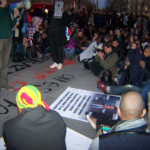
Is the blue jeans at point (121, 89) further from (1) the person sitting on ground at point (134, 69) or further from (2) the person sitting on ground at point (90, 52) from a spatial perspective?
(2) the person sitting on ground at point (90, 52)

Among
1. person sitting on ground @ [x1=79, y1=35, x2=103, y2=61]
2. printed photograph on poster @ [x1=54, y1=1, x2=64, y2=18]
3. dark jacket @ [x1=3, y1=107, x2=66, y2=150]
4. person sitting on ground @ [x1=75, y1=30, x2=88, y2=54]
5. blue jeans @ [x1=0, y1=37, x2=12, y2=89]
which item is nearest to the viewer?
dark jacket @ [x1=3, y1=107, x2=66, y2=150]

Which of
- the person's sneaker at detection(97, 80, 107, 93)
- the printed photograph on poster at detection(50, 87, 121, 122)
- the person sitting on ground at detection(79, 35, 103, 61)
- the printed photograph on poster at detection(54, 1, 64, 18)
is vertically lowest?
the printed photograph on poster at detection(50, 87, 121, 122)

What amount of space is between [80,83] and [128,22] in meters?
6.10

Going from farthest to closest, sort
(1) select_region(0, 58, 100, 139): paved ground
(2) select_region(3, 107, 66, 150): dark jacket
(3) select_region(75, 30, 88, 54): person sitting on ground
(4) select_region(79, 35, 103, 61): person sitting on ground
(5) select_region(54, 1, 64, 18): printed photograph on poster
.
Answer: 1. (3) select_region(75, 30, 88, 54): person sitting on ground
2. (4) select_region(79, 35, 103, 61): person sitting on ground
3. (5) select_region(54, 1, 64, 18): printed photograph on poster
4. (1) select_region(0, 58, 100, 139): paved ground
5. (2) select_region(3, 107, 66, 150): dark jacket

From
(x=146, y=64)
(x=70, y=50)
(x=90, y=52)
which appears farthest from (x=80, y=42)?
(x=146, y=64)

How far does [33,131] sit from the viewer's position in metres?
0.99

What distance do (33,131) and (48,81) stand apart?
2.25 metres

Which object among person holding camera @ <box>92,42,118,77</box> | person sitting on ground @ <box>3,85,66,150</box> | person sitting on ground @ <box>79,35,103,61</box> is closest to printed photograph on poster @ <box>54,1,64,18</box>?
person sitting on ground @ <box>79,35,103,61</box>

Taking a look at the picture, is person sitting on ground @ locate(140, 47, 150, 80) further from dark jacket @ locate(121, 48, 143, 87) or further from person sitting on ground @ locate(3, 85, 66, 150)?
person sitting on ground @ locate(3, 85, 66, 150)

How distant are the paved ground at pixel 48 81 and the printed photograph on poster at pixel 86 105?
0.36 ft

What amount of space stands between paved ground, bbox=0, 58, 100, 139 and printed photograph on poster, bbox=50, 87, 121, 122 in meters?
0.11

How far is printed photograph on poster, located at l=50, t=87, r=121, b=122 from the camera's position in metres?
1.96

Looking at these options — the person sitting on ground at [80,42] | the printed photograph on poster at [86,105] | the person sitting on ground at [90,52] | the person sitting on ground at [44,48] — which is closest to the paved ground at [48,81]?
the printed photograph on poster at [86,105]

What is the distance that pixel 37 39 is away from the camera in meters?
5.14
